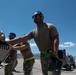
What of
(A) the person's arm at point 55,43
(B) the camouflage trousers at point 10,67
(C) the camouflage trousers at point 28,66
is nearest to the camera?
(A) the person's arm at point 55,43

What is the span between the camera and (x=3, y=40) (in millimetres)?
5484

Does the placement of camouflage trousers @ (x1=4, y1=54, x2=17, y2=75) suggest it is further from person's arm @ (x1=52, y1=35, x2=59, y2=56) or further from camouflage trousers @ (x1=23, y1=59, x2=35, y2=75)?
person's arm @ (x1=52, y1=35, x2=59, y2=56)

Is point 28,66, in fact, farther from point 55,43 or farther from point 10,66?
point 55,43

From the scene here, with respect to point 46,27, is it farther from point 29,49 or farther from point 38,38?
point 29,49

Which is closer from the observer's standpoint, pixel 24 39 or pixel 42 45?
pixel 42 45

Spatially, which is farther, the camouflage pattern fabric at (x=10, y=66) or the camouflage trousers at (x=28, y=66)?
the camouflage trousers at (x=28, y=66)

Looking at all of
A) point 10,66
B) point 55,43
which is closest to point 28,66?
point 10,66

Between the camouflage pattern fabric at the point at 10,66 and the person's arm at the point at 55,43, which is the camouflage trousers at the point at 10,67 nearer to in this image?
the camouflage pattern fabric at the point at 10,66

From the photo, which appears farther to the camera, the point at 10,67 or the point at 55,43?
the point at 10,67

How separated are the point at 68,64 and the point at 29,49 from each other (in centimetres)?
1453

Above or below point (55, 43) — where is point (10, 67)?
below

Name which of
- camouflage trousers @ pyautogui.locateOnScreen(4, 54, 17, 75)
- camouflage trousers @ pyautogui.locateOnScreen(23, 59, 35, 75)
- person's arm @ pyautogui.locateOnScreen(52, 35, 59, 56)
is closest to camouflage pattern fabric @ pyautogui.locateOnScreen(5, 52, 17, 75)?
camouflage trousers @ pyautogui.locateOnScreen(4, 54, 17, 75)

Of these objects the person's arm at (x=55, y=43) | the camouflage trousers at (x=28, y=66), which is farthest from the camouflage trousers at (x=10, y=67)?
the person's arm at (x=55, y=43)

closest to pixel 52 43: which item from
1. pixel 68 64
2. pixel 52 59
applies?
pixel 52 59
